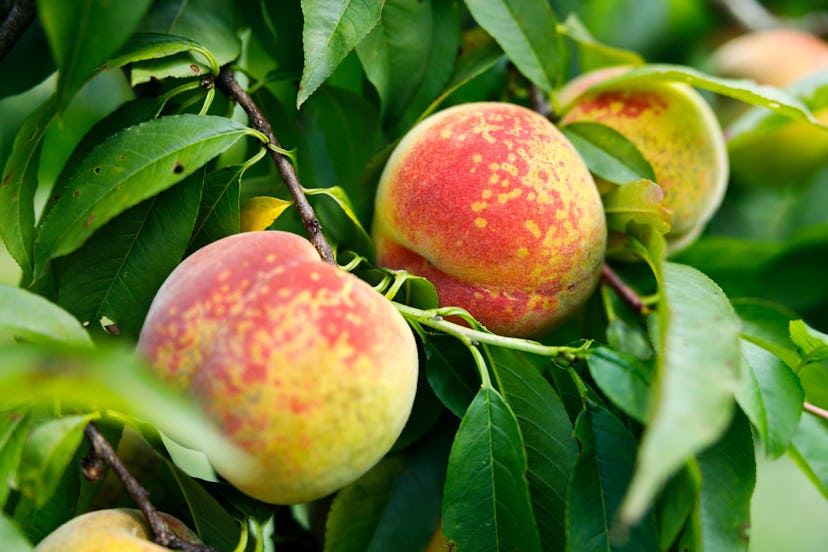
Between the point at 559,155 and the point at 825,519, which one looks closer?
the point at 559,155

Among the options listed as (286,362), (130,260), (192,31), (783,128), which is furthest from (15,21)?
(783,128)

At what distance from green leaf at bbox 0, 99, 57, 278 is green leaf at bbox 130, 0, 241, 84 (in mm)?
106

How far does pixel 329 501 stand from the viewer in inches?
39.9

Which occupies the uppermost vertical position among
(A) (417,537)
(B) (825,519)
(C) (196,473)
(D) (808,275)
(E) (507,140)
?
(E) (507,140)

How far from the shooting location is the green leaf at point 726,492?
716 millimetres

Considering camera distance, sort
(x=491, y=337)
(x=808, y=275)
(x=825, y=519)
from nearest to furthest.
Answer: (x=491, y=337), (x=808, y=275), (x=825, y=519)

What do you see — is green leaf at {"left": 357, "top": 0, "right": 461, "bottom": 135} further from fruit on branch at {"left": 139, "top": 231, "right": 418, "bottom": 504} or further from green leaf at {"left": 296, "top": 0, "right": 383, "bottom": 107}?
fruit on branch at {"left": 139, "top": 231, "right": 418, "bottom": 504}

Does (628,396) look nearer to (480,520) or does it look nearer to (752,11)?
(480,520)

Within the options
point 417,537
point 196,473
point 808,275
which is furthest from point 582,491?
point 808,275

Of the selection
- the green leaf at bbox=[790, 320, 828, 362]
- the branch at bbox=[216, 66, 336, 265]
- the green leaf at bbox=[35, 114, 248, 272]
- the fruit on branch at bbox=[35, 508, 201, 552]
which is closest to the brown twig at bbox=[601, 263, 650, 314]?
the green leaf at bbox=[790, 320, 828, 362]

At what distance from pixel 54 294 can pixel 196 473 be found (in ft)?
0.79

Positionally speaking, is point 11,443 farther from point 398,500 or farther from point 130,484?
point 398,500

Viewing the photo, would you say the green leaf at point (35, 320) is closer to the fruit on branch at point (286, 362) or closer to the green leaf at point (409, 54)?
the fruit on branch at point (286, 362)

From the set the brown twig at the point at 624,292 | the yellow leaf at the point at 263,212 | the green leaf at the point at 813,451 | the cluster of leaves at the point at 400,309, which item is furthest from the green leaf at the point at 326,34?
the green leaf at the point at 813,451
